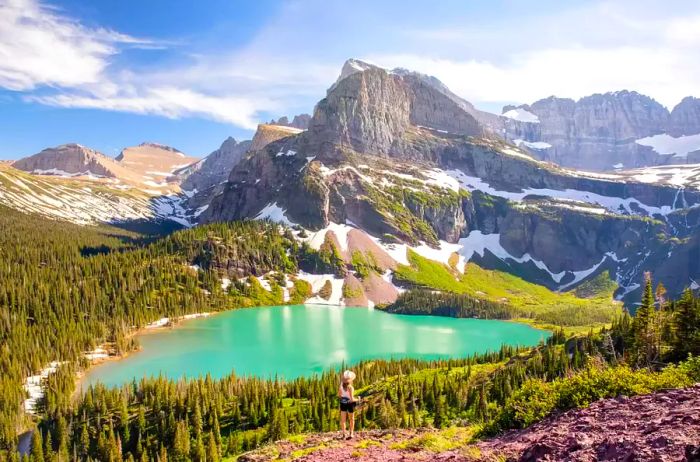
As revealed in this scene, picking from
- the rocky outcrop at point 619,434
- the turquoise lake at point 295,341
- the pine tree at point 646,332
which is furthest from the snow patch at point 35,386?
the rocky outcrop at point 619,434

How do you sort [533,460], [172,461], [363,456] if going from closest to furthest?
[533,460], [363,456], [172,461]

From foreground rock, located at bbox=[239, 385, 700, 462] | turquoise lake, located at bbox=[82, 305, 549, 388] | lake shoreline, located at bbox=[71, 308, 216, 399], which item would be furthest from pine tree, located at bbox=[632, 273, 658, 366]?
lake shoreline, located at bbox=[71, 308, 216, 399]

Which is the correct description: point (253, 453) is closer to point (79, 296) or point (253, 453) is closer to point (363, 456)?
point (363, 456)

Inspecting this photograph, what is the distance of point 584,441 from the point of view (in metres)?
13.3

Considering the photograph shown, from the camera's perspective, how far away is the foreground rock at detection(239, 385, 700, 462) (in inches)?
469

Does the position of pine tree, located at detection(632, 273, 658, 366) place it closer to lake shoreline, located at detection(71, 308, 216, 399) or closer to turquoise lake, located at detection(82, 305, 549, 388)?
turquoise lake, located at detection(82, 305, 549, 388)

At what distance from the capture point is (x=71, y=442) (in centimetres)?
7244

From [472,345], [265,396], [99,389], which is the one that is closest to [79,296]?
[99,389]

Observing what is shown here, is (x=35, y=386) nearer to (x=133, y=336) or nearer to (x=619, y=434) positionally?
(x=133, y=336)

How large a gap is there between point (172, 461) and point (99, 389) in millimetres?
30290

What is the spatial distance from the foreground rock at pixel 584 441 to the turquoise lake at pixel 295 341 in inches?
3385

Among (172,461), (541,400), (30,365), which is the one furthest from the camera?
(30,365)

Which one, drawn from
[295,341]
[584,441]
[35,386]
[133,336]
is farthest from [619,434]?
[133,336]

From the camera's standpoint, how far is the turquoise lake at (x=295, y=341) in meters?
111
